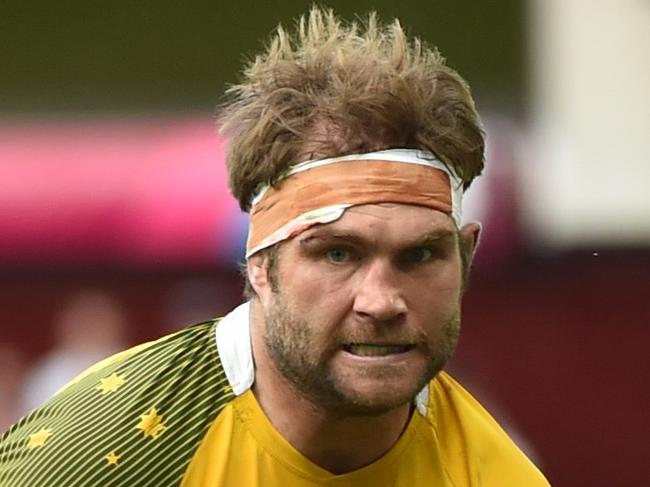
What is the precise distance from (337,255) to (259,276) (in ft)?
0.49

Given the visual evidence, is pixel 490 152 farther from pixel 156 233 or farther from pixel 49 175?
pixel 49 175

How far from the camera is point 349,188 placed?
1640mm

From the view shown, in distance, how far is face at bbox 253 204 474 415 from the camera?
63.0 inches

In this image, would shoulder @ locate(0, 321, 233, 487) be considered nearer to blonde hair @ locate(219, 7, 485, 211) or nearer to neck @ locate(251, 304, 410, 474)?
neck @ locate(251, 304, 410, 474)

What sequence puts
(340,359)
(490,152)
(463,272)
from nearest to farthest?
1. (340,359)
2. (463,272)
3. (490,152)

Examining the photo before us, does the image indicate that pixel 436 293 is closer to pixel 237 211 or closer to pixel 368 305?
pixel 368 305

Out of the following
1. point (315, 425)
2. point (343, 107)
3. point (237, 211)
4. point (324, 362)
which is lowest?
point (237, 211)

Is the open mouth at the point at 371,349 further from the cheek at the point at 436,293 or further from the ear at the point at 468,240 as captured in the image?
the ear at the point at 468,240

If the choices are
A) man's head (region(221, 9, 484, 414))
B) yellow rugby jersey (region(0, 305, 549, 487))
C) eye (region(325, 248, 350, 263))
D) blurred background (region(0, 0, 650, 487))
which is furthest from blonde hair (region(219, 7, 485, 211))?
blurred background (region(0, 0, 650, 487))

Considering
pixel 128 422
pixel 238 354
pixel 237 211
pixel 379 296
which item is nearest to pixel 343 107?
pixel 379 296

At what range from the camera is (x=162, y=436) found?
1.68 metres

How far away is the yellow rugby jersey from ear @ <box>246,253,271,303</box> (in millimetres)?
78

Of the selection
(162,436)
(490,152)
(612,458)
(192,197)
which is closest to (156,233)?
(192,197)

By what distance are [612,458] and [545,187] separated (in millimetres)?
651
